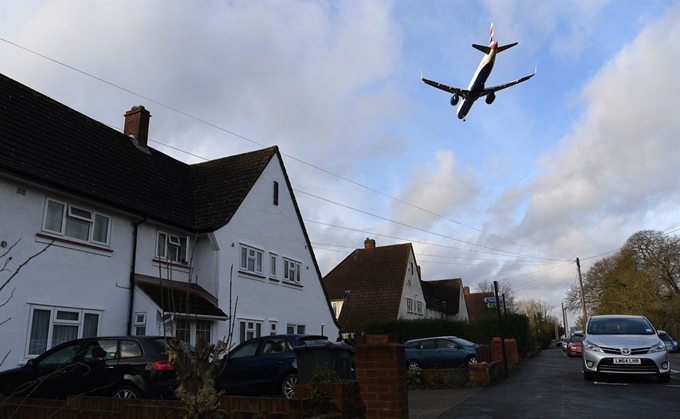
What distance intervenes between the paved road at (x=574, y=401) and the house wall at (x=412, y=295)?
87.2 feet

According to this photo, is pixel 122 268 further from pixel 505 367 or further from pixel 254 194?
pixel 505 367

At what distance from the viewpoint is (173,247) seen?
1838cm

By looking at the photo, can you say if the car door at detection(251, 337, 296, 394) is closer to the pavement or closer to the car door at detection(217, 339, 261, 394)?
the car door at detection(217, 339, 261, 394)

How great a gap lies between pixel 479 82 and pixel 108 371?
15391mm

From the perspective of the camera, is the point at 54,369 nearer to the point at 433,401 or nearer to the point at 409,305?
the point at 433,401

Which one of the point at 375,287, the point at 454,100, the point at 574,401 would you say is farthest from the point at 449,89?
the point at 375,287

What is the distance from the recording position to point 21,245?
12.8 meters

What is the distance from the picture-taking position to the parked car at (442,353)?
794 inches

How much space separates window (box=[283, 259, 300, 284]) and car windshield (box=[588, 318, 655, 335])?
12.6 meters

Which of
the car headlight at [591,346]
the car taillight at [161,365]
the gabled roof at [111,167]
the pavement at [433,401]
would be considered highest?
the gabled roof at [111,167]

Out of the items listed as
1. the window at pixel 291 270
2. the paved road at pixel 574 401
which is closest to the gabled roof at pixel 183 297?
the window at pixel 291 270

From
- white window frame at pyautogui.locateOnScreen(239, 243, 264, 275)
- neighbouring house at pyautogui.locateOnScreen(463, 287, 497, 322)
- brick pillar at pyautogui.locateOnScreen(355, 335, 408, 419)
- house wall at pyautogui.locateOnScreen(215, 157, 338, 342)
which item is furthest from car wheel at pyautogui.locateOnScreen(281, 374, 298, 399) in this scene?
neighbouring house at pyautogui.locateOnScreen(463, 287, 497, 322)

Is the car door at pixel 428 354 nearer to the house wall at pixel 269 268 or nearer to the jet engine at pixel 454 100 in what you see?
the house wall at pixel 269 268

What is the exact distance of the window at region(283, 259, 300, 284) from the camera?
2308 centimetres
